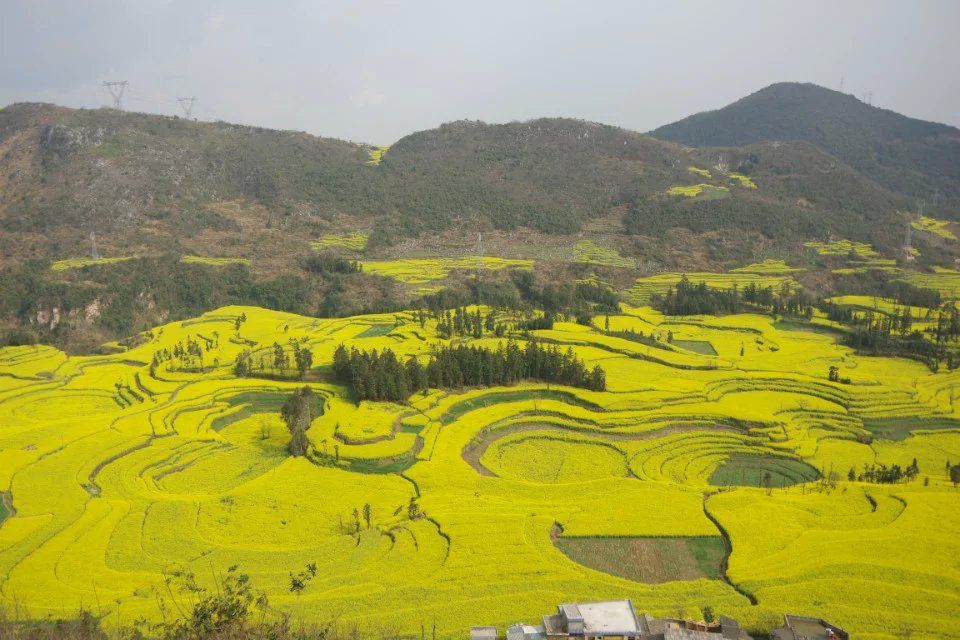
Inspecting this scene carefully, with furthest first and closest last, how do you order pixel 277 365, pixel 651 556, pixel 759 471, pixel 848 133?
pixel 848 133, pixel 277 365, pixel 759 471, pixel 651 556

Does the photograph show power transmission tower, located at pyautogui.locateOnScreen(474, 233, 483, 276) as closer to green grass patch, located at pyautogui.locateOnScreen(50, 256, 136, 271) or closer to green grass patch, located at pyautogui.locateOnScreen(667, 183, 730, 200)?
green grass patch, located at pyautogui.locateOnScreen(667, 183, 730, 200)

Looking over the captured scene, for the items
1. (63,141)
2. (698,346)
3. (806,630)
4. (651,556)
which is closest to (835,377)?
(698,346)

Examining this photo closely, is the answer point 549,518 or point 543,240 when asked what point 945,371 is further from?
point 543,240

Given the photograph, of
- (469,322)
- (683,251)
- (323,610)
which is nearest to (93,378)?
(469,322)

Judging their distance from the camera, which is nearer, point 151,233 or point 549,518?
point 549,518

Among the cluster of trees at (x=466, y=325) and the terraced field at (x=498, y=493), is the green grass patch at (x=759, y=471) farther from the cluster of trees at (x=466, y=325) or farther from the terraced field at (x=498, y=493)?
A: the cluster of trees at (x=466, y=325)

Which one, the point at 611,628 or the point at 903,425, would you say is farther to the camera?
the point at 903,425

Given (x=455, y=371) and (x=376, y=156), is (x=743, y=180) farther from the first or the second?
(x=455, y=371)
